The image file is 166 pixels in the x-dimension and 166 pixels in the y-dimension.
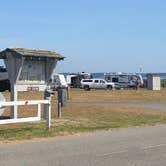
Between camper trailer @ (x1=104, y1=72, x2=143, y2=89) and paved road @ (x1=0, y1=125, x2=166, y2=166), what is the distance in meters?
62.2

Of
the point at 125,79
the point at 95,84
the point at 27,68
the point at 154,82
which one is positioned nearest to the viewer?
the point at 27,68

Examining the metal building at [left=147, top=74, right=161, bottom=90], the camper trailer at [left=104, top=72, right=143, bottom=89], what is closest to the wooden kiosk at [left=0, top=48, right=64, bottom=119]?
the metal building at [left=147, top=74, right=161, bottom=90]

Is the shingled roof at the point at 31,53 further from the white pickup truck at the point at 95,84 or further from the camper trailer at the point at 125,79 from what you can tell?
the camper trailer at the point at 125,79

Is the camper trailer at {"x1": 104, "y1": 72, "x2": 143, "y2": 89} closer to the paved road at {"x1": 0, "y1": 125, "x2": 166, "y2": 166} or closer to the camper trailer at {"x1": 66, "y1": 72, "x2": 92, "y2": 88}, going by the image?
the camper trailer at {"x1": 66, "y1": 72, "x2": 92, "y2": 88}

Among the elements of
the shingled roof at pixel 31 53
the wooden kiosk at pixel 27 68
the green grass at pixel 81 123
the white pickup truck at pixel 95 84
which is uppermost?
the shingled roof at pixel 31 53

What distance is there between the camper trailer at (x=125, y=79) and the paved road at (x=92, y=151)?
204ft

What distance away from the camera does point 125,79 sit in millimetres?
84125

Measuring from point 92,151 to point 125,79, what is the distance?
71.7 metres

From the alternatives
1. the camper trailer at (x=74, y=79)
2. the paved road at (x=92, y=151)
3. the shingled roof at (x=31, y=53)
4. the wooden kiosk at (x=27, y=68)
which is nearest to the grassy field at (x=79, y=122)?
the paved road at (x=92, y=151)

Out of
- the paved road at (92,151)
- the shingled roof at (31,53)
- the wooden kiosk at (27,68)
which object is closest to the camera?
the paved road at (92,151)

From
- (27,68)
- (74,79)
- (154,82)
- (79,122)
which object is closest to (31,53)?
(27,68)

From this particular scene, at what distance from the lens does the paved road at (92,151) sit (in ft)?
36.1

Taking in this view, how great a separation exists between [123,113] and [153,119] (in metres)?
2.83

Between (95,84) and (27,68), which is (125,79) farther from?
(27,68)
